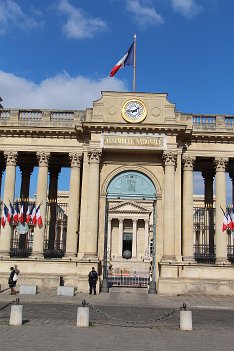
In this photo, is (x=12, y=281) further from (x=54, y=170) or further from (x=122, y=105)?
(x=122, y=105)

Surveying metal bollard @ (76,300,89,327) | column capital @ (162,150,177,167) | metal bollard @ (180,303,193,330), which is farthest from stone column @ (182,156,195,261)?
metal bollard @ (76,300,89,327)

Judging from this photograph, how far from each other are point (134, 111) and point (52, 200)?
9673mm

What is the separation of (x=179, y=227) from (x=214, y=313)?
10054 mm

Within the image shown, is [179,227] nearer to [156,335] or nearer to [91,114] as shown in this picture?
[91,114]

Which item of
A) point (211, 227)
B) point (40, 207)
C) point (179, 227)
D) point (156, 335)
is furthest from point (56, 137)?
point (156, 335)

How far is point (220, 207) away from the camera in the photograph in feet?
99.2

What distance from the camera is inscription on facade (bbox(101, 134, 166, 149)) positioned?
97.5 feet

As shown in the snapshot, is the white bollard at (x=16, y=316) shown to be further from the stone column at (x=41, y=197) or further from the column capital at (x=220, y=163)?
the column capital at (x=220, y=163)

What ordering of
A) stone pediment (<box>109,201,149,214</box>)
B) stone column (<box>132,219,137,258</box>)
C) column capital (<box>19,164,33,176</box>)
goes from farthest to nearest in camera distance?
stone column (<box>132,219,137,258</box>)
stone pediment (<box>109,201,149,214</box>)
column capital (<box>19,164,33,176</box>)

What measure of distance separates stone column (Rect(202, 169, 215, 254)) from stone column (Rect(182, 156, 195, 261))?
258 cm

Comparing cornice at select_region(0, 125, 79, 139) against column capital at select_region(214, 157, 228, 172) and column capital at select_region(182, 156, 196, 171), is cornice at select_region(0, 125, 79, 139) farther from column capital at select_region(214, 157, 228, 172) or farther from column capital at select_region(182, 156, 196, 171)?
column capital at select_region(214, 157, 228, 172)

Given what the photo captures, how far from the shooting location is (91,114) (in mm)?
30453

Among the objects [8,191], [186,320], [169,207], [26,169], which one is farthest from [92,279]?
[26,169]

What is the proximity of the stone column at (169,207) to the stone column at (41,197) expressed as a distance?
8027 mm
